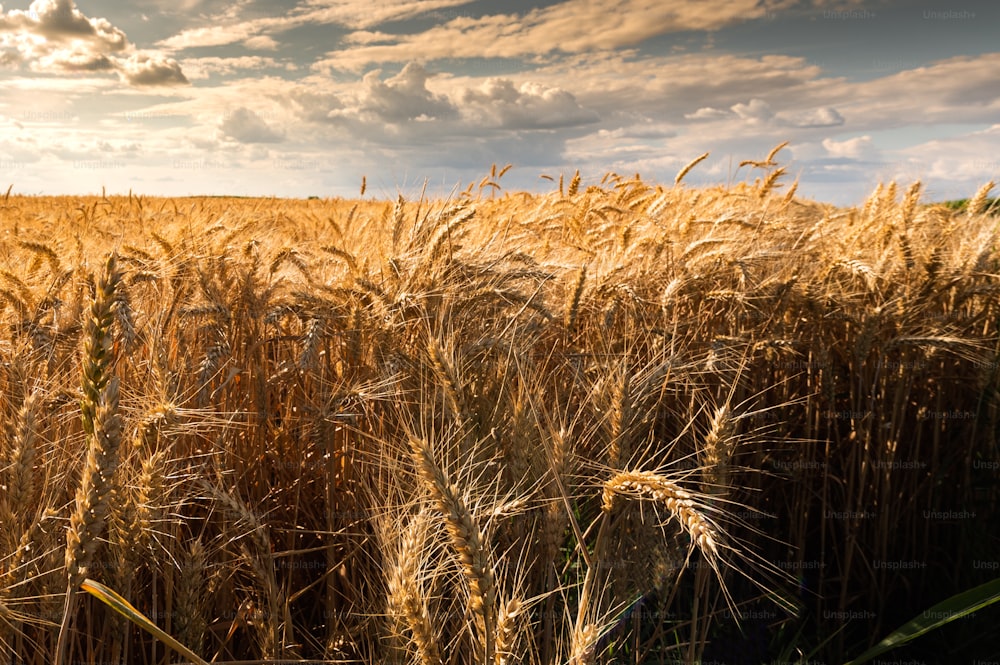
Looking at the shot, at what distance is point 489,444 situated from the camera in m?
1.96

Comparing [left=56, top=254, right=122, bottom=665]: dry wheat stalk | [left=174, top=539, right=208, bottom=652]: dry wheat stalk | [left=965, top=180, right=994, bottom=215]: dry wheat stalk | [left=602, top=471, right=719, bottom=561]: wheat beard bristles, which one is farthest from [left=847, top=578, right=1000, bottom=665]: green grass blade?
[left=965, top=180, right=994, bottom=215]: dry wheat stalk

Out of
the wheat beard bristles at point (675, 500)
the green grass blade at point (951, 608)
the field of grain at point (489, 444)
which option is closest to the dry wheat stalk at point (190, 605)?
the field of grain at point (489, 444)

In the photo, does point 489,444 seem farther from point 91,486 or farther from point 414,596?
point 91,486

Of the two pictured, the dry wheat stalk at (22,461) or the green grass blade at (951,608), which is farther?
the green grass blade at (951,608)

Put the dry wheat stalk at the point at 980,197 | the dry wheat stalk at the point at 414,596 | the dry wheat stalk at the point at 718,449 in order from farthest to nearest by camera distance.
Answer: the dry wheat stalk at the point at 980,197, the dry wheat stalk at the point at 718,449, the dry wheat stalk at the point at 414,596

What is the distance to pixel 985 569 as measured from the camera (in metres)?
3.02

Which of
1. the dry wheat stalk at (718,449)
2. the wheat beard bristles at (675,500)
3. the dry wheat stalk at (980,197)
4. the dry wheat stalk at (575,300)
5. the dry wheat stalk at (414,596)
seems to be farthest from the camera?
the dry wheat stalk at (980,197)

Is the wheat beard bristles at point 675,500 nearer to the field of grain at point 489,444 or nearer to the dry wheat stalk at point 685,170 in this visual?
the field of grain at point 489,444

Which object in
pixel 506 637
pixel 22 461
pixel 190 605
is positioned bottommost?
pixel 190 605

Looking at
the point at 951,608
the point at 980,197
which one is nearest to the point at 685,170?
the point at 980,197

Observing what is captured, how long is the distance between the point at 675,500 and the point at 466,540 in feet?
1.24

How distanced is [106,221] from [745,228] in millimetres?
4860

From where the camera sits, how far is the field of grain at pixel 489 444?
1540 millimetres

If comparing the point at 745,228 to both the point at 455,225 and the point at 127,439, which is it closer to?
the point at 455,225
